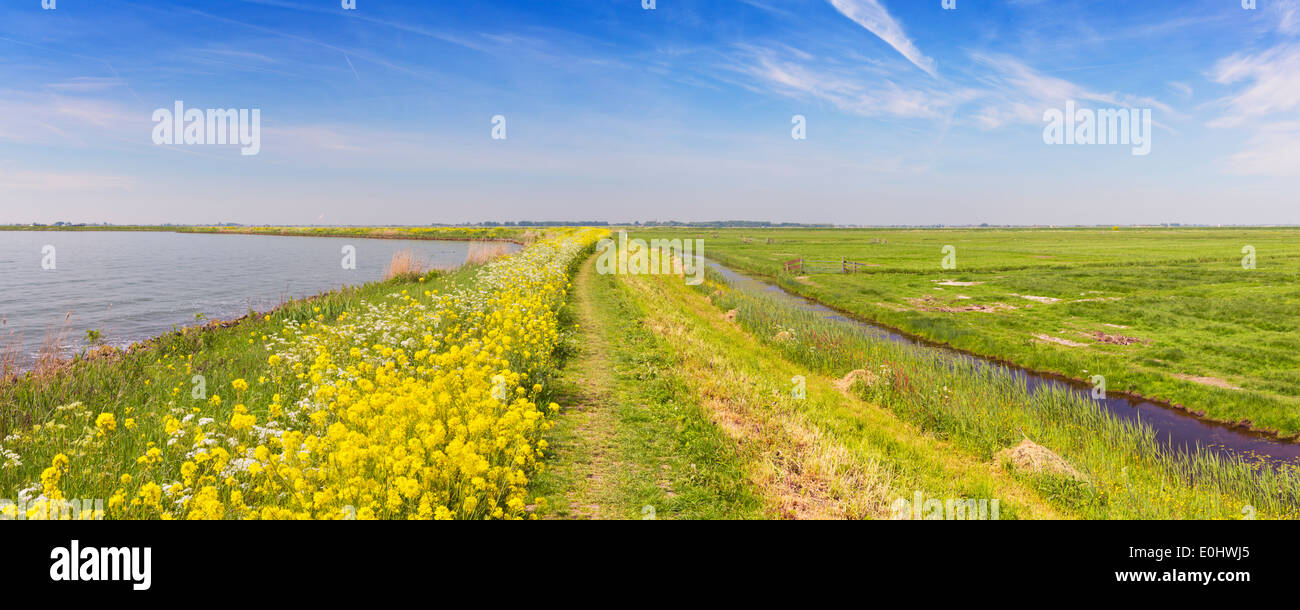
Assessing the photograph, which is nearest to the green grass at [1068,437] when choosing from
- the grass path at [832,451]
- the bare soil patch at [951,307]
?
the grass path at [832,451]

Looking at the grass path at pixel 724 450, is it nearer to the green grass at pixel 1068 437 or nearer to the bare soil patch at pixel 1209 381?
the green grass at pixel 1068 437

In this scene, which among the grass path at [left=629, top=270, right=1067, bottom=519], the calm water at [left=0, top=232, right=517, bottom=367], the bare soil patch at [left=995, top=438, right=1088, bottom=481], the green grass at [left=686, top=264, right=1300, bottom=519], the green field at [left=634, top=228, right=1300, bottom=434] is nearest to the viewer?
the grass path at [left=629, top=270, right=1067, bottom=519]

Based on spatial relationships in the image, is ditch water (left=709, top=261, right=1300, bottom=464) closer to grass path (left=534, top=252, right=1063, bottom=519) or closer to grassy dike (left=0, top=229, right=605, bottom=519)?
grass path (left=534, top=252, right=1063, bottom=519)

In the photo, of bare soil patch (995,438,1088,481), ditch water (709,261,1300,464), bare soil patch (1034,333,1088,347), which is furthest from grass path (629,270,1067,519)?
bare soil patch (1034,333,1088,347)

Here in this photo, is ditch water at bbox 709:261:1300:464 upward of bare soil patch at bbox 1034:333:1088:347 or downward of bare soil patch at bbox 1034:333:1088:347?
downward

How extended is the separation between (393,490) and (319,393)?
252 centimetres

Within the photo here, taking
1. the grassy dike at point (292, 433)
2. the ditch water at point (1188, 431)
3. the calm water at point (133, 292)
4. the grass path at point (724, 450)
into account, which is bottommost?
the ditch water at point (1188, 431)

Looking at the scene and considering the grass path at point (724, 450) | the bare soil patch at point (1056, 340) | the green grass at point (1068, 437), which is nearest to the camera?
the grass path at point (724, 450)

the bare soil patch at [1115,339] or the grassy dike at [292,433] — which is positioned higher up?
the grassy dike at [292,433]

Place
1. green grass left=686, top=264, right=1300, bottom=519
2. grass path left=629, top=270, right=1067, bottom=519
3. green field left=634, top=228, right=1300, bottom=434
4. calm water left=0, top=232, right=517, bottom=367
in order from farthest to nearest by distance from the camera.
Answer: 1. calm water left=0, top=232, right=517, bottom=367
2. green field left=634, top=228, right=1300, bottom=434
3. green grass left=686, top=264, right=1300, bottom=519
4. grass path left=629, top=270, right=1067, bottom=519

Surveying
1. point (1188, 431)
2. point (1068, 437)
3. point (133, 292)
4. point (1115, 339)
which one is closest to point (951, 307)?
point (1115, 339)

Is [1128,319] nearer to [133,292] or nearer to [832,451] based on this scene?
[832,451]

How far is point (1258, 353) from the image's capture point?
16.8m
